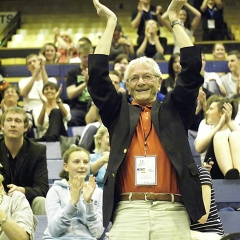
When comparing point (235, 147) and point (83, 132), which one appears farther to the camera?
point (83, 132)

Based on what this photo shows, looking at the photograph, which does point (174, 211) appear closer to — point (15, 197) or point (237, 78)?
point (15, 197)

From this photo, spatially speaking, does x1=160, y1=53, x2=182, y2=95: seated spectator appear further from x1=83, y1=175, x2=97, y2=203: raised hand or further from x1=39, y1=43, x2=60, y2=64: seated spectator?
x1=83, y1=175, x2=97, y2=203: raised hand

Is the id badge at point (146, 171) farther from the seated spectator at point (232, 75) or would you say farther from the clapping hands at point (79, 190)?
the seated spectator at point (232, 75)

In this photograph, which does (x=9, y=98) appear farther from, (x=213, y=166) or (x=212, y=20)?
(x=212, y=20)

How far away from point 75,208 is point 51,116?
8.31 feet

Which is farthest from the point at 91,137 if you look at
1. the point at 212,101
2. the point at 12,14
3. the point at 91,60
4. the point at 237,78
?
the point at 12,14

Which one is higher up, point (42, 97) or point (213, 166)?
point (42, 97)

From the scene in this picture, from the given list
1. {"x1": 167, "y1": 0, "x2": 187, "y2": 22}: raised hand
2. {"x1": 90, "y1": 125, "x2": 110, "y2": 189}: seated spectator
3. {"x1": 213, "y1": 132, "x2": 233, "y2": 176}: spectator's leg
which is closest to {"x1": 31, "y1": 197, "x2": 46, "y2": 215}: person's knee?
{"x1": 90, "y1": 125, "x2": 110, "y2": 189}: seated spectator

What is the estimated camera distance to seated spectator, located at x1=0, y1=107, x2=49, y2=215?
4.71 meters

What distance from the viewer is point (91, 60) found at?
2926mm

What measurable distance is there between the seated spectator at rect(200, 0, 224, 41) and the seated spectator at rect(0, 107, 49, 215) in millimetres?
5044

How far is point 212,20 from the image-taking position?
937 centimetres

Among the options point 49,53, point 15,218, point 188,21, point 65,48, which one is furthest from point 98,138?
point 188,21

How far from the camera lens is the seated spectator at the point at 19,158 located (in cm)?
471
